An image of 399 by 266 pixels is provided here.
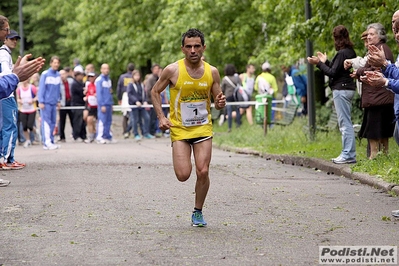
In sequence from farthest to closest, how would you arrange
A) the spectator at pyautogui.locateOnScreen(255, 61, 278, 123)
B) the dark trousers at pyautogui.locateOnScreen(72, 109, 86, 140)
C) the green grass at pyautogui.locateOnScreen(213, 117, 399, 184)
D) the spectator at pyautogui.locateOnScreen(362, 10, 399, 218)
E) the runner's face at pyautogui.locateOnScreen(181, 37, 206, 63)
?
the spectator at pyautogui.locateOnScreen(255, 61, 278, 123)
the dark trousers at pyautogui.locateOnScreen(72, 109, 86, 140)
the green grass at pyautogui.locateOnScreen(213, 117, 399, 184)
the spectator at pyautogui.locateOnScreen(362, 10, 399, 218)
the runner's face at pyautogui.locateOnScreen(181, 37, 206, 63)

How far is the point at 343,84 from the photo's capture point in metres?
16.2

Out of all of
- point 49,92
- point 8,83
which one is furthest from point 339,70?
point 49,92

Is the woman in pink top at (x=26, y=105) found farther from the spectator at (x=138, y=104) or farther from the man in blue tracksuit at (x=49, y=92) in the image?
the spectator at (x=138, y=104)

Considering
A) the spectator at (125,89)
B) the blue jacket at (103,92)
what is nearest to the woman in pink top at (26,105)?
the blue jacket at (103,92)

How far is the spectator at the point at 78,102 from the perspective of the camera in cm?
2920

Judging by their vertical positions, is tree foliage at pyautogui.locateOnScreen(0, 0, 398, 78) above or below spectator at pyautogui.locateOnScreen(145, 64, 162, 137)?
above

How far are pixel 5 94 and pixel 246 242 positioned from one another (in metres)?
3.10

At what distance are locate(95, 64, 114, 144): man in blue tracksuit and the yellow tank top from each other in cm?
1705

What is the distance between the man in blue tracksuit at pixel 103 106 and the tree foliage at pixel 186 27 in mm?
4288

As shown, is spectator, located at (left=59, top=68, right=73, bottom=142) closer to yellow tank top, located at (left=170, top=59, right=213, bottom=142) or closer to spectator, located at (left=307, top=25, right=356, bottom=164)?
spectator, located at (left=307, top=25, right=356, bottom=164)

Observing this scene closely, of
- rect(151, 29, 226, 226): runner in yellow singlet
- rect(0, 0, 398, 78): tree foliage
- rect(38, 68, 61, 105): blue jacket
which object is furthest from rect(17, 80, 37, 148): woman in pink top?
rect(151, 29, 226, 226): runner in yellow singlet

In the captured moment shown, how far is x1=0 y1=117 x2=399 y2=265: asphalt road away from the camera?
8.34 m

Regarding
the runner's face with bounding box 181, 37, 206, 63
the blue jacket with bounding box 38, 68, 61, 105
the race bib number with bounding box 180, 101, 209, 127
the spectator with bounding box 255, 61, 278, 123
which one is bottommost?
the spectator with bounding box 255, 61, 278, 123

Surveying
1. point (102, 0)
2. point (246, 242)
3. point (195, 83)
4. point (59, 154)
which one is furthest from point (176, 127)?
point (102, 0)
